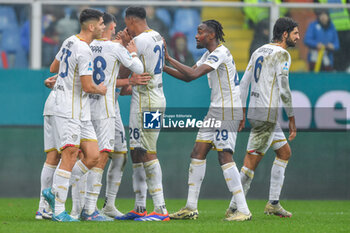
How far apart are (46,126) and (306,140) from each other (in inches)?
234

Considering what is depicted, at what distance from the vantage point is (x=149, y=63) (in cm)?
877

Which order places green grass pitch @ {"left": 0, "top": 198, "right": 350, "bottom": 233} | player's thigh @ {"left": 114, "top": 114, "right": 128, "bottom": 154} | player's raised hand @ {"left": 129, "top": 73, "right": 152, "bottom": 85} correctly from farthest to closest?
player's thigh @ {"left": 114, "top": 114, "right": 128, "bottom": 154} → player's raised hand @ {"left": 129, "top": 73, "right": 152, "bottom": 85} → green grass pitch @ {"left": 0, "top": 198, "right": 350, "bottom": 233}

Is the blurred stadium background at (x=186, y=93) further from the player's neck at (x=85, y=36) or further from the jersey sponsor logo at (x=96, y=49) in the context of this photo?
the player's neck at (x=85, y=36)

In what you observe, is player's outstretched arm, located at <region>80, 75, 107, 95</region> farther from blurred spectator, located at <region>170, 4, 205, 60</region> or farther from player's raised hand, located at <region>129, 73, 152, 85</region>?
blurred spectator, located at <region>170, 4, 205, 60</region>

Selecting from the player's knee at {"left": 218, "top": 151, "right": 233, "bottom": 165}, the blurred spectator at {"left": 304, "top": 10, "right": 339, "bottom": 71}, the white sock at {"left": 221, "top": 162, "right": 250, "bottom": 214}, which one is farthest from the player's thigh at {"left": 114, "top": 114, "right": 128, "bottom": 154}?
the blurred spectator at {"left": 304, "top": 10, "right": 339, "bottom": 71}

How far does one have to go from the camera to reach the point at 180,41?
43.5ft

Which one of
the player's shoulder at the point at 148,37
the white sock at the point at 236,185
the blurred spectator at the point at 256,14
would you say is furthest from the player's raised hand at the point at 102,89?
the blurred spectator at the point at 256,14

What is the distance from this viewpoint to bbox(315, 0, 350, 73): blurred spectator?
44.6ft

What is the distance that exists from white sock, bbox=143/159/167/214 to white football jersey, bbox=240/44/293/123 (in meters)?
1.50

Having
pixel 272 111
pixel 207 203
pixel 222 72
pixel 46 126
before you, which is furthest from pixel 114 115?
pixel 207 203

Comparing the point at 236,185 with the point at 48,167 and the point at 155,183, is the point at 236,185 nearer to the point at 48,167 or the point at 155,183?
the point at 155,183

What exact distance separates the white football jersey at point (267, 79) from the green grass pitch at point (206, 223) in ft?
4.21

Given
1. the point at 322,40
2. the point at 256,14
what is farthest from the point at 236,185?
the point at 322,40

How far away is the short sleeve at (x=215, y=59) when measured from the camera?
8.74m
